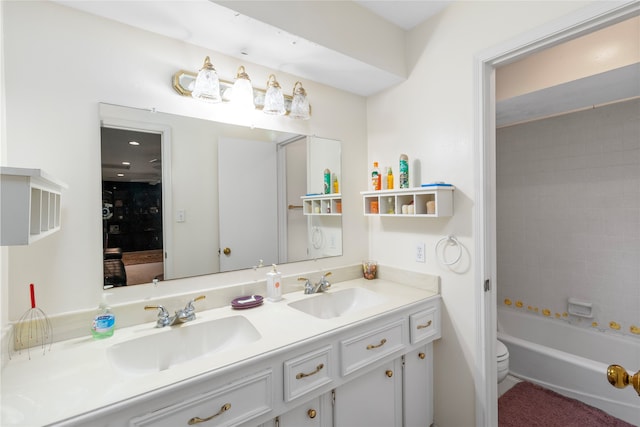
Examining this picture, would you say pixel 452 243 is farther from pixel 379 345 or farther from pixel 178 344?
pixel 178 344

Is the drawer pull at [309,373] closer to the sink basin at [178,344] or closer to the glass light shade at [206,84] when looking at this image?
the sink basin at [178,344]

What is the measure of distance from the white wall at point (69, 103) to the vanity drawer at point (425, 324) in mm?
1542

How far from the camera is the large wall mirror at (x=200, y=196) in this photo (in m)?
1.32

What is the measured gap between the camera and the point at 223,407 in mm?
959

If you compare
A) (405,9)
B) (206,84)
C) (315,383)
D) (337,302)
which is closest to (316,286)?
(337,302)

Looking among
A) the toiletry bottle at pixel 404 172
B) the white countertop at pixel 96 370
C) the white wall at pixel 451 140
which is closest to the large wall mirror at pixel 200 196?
the white countertop at pixel 96 370

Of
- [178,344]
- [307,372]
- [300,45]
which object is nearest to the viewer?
[307,372]

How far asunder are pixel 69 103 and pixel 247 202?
0.88 meters

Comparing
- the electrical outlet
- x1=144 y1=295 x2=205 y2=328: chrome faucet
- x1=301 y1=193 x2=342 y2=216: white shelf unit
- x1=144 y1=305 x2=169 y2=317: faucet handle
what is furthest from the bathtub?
x1=144 y1=305 x2=169 y2=317: faucet handle

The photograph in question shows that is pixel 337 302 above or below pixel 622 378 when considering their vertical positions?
below

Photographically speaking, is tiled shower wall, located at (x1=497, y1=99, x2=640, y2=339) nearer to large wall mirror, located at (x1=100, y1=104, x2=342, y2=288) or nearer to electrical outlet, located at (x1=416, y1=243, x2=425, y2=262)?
electrical outlet, located at (x1=416, y1=243, x2=425, y2=262)

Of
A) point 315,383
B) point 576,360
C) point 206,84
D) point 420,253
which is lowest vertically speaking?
point 576,360

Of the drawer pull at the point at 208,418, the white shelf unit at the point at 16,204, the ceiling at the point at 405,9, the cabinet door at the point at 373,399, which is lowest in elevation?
the cabinet door at the point at 373,399

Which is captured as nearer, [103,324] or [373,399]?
[103,324]
